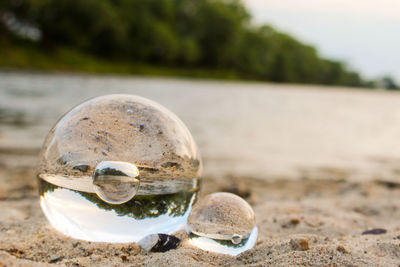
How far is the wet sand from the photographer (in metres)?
1.75

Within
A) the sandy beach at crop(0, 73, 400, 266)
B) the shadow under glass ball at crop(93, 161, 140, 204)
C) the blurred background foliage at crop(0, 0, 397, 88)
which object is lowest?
the sandy beach at crop(0, 73, 400, 266)

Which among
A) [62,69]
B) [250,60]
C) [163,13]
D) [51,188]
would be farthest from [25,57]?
[250,60]

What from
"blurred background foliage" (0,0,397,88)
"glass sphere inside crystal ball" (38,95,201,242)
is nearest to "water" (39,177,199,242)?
"glass sphere inside crystal ball" (38,95,201,242)

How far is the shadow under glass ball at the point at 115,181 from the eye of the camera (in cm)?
184

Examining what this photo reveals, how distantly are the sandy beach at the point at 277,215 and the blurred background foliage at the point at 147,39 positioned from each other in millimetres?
30706

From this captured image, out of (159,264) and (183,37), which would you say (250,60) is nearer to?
(183,37)

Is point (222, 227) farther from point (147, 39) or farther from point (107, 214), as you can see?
point (147, 39)

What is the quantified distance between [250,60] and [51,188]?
71662 millimetres

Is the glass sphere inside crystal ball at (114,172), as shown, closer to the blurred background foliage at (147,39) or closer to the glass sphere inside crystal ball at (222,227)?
the glass sphere inside crystal ball at (222,227)

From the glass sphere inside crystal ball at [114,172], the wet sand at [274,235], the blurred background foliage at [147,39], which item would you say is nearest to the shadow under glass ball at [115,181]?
the glass sphere inside crystal ball at [114,172]

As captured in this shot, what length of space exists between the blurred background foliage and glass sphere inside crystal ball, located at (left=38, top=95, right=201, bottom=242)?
109 feet

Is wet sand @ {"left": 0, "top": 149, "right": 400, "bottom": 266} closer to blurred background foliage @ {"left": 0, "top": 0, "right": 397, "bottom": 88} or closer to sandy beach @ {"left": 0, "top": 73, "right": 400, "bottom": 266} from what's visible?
sandy beach @ {"left": 0, "top": 73, "right": 400, "bottom": 266}

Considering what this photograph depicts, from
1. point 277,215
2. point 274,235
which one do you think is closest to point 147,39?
point 277,215

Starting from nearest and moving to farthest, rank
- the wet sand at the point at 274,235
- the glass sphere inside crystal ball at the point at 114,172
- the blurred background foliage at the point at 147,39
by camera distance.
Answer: the wet sand at the point at 274,235 → the glass sphere inside crystal ball at the point at 114,172 → the blurred background foliage at the point at 147,39
